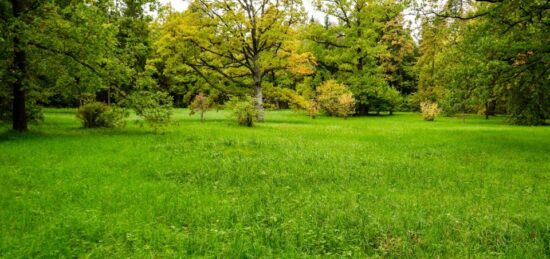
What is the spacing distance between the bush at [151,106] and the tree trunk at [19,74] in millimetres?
4759

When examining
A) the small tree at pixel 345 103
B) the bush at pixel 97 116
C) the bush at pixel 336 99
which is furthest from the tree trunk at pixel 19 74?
the bush at pixel 336 99

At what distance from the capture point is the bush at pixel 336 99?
1650 inches

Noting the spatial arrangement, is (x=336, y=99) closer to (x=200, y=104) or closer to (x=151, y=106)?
(x=200, y=104)

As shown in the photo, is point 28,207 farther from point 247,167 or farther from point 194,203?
point 247,167

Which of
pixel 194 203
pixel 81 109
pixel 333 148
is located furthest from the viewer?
pixel 81 109

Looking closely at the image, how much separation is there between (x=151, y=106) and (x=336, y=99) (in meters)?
25.7

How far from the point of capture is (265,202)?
8688 millimetres

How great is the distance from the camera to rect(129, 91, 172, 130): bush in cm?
2055

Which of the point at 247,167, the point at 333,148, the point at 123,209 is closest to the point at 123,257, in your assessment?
the point at 123,209

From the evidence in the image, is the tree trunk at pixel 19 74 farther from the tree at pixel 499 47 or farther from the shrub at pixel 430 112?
the shrub at pixel 430 112

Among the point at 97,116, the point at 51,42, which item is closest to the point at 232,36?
the point at 97,116

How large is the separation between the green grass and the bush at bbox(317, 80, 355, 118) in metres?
26.1

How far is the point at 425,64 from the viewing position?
58625mm

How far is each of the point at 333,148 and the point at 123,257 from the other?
1240 cm
